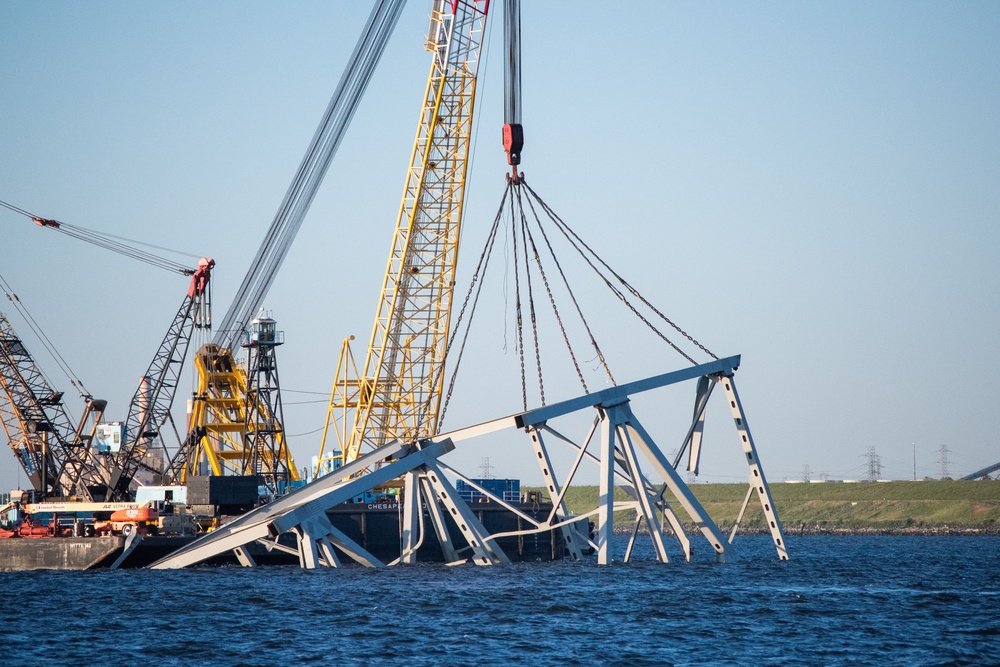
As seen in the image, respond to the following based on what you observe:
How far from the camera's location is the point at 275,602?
5312 cm

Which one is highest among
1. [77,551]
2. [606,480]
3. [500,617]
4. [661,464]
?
[661,464]

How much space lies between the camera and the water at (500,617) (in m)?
39.8

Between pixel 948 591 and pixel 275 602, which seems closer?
pixel 275 602

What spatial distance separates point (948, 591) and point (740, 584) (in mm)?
9702

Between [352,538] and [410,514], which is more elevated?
[410,514]

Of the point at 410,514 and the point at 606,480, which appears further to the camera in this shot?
the point at 410,514

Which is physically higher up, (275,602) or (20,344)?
(20,344)

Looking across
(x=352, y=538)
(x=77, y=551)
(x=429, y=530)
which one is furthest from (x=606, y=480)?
(x=77, y=551)

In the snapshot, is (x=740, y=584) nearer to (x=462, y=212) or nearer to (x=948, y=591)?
(x=948, y=591)

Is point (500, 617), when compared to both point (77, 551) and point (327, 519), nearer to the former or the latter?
point (327, 519)

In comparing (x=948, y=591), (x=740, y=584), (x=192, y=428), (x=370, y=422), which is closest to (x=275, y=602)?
(x=740, y=584)

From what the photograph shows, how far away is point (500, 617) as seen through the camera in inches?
1890

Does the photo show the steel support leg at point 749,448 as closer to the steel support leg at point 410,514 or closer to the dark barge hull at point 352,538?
the steel support leg at point 410,514

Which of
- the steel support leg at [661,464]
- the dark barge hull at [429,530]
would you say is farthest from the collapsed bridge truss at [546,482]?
the dark barge hull at [429,530]
